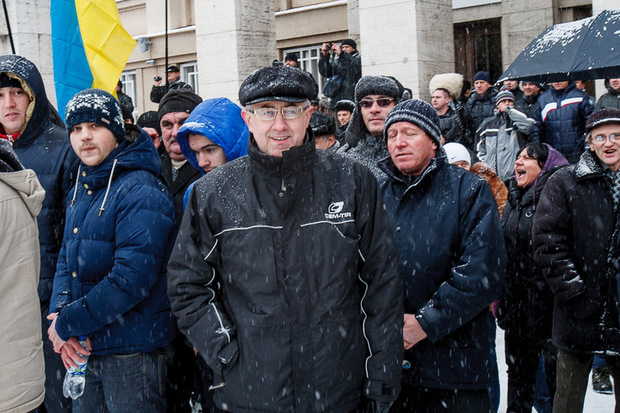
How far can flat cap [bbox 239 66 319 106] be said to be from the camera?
9.52 ft

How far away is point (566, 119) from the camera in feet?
28.7

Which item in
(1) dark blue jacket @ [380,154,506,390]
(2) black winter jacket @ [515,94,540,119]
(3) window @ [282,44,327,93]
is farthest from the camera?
(3) window @ [282,44,327,93]

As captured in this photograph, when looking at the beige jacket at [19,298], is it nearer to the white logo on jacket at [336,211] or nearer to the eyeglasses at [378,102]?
the white logo on jacket at [336,211]

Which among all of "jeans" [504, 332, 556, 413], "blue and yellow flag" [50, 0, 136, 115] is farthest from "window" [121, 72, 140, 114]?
"jeans" [504, 332, 556, 413]

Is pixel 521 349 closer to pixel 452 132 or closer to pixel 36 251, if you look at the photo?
pixel 36 251

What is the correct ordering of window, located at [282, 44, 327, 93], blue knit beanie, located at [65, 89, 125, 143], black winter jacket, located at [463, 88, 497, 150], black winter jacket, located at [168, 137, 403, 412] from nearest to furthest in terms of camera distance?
1. black winter jacket, located at [168, 137, 403, 412]
2. blue knit beanie, located at [65, 89, 125, 143]
3. black winter jacket, located at [463, 88, 497, 150]
4. window, located at [282, 44, 327, 93]

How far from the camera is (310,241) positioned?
2.81m

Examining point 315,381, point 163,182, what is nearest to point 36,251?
point 163,182

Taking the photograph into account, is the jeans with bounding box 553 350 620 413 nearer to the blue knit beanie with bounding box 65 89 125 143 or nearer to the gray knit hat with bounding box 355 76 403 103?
the gray knit hat with bounding box 355 76 403 103

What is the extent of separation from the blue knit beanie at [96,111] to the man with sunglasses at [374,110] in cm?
141

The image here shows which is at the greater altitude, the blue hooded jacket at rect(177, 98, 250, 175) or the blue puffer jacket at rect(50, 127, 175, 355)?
the blue hooded jacket at rect(177, 98, 250, 175)

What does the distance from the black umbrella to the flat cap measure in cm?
303

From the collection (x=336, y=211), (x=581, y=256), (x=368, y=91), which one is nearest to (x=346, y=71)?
(x=368, y=91)

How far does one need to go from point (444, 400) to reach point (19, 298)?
6.14 feet
